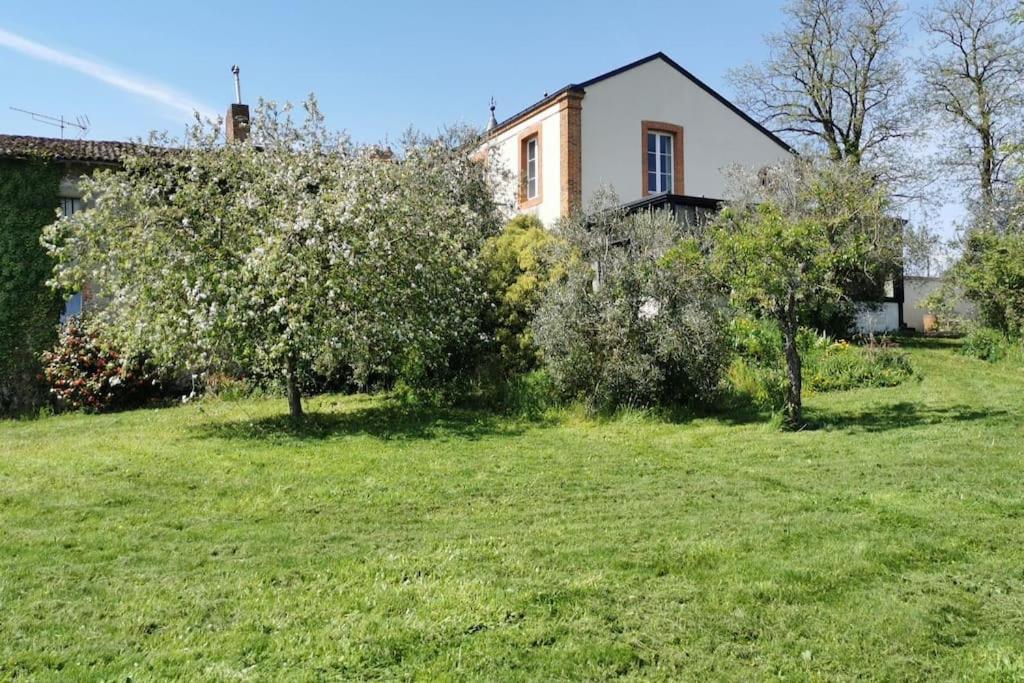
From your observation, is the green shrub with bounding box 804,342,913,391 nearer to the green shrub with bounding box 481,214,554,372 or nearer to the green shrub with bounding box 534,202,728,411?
the green shrub with bounding box 534,202,728,411

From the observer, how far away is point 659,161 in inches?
791

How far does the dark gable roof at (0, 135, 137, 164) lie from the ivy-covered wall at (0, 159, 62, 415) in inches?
8.6

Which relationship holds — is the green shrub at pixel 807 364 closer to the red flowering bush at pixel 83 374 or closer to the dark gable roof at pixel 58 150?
the red flowering bush at pixel 83 374

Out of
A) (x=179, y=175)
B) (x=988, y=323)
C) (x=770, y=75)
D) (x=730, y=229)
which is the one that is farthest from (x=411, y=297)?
(x=770, y=75)

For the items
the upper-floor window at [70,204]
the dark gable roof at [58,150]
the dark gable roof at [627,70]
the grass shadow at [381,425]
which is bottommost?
the grass shadow at [381,425]

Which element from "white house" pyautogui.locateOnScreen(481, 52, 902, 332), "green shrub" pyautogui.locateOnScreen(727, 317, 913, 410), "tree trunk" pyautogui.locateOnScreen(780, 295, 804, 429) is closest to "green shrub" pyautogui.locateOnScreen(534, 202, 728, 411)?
"green shrub" pyautogui.locateOnScreen(727, 317, 913, 410)

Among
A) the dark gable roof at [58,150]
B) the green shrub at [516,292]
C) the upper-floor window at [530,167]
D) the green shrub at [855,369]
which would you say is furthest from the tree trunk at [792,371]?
the dark gable roof at [58,150]

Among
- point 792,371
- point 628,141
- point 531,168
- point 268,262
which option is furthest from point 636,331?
point 531,168

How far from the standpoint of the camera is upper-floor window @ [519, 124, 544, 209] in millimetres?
19281

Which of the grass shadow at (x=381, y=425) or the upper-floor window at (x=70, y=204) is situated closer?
the grass shadow at (x=381, y=425)

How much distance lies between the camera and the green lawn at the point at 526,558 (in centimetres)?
368

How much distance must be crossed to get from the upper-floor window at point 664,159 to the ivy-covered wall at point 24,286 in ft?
44.1

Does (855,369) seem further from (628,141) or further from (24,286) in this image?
(24,286)

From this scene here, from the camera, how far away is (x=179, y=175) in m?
11.4
